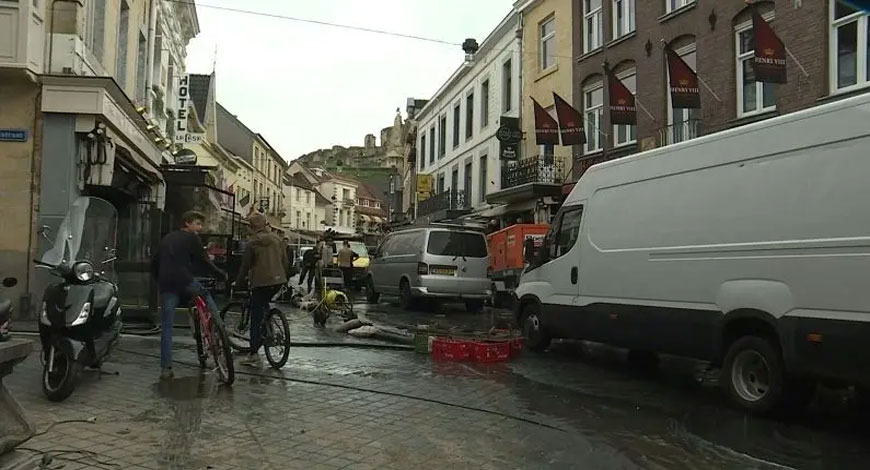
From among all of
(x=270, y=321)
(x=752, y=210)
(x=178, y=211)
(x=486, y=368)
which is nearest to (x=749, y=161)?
(x=752, y=210)

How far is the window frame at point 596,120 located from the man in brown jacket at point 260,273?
1517 cm

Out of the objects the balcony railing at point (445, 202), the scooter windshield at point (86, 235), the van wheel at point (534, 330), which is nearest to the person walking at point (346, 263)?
the balcony railing at point (445, 202)

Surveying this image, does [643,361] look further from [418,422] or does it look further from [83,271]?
[83,271]

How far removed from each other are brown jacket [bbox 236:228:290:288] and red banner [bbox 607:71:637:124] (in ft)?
42.6

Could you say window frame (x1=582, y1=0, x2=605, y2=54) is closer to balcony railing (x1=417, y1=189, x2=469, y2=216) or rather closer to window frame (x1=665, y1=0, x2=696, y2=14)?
window frame (x1=665, y1=0, x2=696, y2=14)

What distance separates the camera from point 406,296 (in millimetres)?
16547

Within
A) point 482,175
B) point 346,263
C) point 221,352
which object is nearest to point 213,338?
point 221,352

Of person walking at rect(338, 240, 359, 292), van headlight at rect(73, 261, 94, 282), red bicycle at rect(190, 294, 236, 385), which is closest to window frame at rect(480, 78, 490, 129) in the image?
person walking at rect(338, 240, 359, 292)

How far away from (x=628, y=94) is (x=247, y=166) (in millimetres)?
40006

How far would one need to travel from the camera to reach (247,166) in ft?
177

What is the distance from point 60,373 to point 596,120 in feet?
61.1

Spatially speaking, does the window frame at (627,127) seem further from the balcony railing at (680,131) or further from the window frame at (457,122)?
the window frame at (457,122)

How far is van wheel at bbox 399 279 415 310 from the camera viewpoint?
53.7ft

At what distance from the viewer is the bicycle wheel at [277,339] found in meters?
7.93
